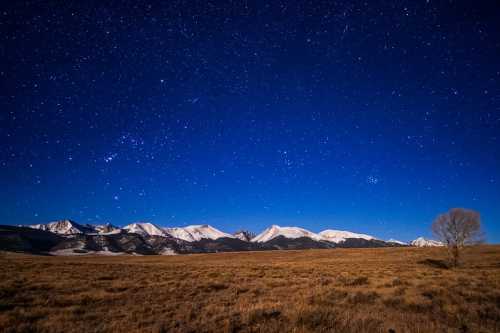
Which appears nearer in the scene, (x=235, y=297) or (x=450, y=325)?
(x=450, y=325)

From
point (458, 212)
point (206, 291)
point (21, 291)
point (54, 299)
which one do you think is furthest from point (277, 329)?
point (458, 212)

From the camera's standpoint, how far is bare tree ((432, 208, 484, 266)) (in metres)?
37.7

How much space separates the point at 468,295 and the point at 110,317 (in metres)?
14.6

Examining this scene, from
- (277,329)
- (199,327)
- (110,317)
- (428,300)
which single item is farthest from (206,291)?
(428,300)

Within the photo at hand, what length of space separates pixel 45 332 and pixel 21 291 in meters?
10.5

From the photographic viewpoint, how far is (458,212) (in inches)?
1524

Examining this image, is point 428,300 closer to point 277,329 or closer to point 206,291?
point 277,329

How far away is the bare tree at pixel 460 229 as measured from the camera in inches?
1483

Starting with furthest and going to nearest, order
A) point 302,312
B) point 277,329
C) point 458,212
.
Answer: point 458,212 < point 302,312 < point 277,329

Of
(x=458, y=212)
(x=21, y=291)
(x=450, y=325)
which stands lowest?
(x=21, y=291)

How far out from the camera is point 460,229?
38156 mm

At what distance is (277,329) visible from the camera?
25.5ft

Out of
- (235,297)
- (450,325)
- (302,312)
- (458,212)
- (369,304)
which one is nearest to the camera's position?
(450,325)

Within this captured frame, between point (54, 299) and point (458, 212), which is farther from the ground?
point (458, 212)
